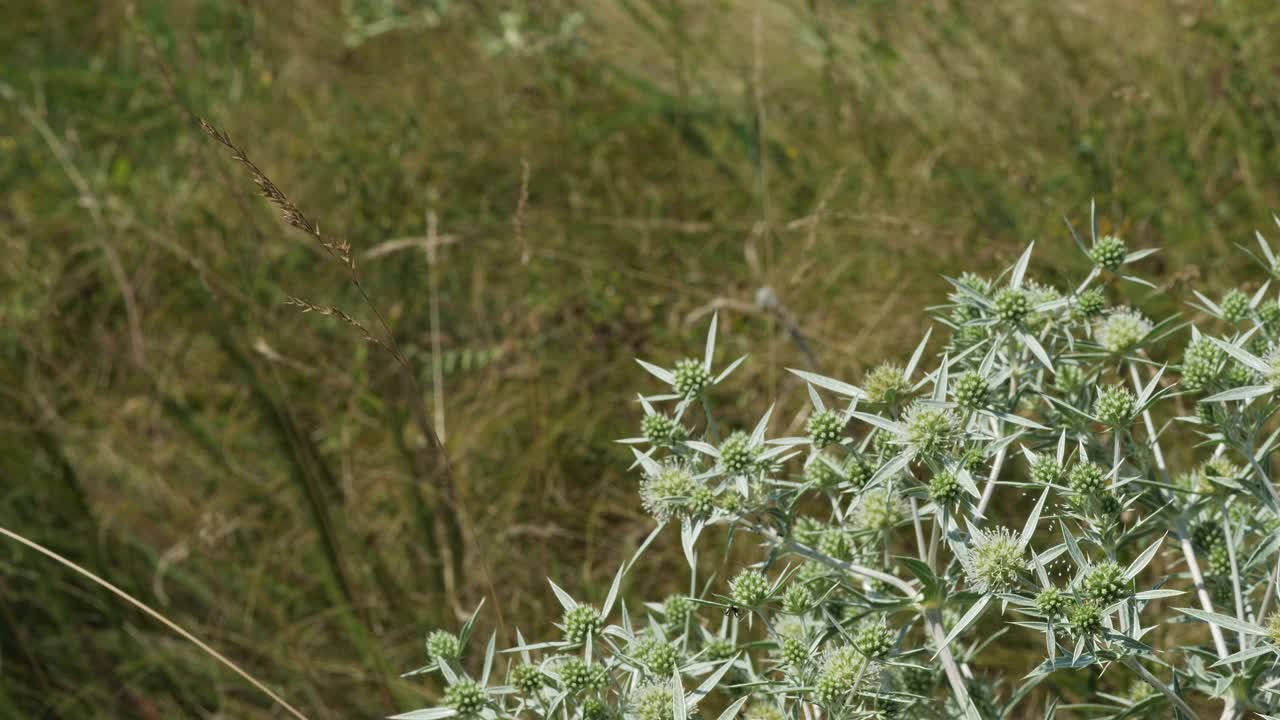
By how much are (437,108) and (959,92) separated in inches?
73.6

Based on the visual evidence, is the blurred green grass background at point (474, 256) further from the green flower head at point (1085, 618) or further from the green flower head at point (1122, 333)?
the green flower head at point (1085, 618)

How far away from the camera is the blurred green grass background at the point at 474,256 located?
2799 mm

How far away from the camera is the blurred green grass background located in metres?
2.80

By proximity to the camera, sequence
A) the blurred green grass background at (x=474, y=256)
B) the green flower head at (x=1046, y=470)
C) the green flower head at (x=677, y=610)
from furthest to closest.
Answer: the blurred green grass background at (x=474, y=256), the green flower head at (x=677, y=610), the green flower head at (x=1046, y=470)

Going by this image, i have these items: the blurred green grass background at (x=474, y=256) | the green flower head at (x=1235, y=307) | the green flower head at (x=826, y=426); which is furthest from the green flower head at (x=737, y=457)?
the blurred green grass background at (x=474, y=256)

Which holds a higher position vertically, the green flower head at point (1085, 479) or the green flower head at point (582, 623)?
the green flower head at point (1085, 479)

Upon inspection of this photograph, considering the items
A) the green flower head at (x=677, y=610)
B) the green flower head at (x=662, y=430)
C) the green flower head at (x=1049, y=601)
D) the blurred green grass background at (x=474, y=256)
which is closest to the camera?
→ the green flower head at (x=1049, y=601)

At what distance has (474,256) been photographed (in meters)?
3.69

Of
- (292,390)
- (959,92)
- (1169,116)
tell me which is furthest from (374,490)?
(1169,116)

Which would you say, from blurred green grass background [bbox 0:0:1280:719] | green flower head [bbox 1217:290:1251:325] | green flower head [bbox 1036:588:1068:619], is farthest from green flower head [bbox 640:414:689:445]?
blurred green grass background [bbox 0:0:1280:719]

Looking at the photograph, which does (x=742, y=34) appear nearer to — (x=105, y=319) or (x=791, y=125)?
(x=791, y=125)

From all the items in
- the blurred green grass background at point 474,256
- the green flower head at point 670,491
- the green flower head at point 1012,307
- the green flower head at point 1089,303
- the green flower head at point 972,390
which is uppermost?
the green flower head at point 1012,307

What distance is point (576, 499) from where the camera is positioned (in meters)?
3.06

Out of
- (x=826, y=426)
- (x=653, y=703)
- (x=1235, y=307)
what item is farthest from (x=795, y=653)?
(x=1235, y=307)
